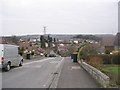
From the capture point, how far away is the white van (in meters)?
26.9

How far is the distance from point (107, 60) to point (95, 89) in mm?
39138

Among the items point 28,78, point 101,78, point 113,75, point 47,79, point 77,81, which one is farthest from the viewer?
point 28,78

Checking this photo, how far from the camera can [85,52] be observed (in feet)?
167

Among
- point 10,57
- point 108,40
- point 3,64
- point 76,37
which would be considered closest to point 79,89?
point 3,64

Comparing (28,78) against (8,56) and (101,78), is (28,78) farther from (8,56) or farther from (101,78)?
(8,56)

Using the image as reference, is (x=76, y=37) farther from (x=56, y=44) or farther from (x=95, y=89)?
(x=95, y=89)

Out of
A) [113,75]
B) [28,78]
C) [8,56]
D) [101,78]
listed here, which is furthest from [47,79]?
[8,56]

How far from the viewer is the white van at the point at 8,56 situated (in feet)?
88.2

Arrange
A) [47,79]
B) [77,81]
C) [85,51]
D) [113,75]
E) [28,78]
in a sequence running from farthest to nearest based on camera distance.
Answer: [85,51]
[28,78]
[47,79]
[113,75]
[77,81]

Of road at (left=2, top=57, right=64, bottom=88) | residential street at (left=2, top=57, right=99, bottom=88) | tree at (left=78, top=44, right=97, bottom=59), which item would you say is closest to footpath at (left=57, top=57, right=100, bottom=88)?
residential street at (left=2, top=57, right=99, bottom=88)

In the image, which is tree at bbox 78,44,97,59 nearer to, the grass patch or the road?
the grass patch

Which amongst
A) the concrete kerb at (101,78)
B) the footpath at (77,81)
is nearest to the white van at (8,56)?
the footpath at (77,81)

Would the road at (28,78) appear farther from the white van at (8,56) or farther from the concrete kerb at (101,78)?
the concrete kerb at (101,78)

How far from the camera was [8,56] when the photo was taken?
2844cm
